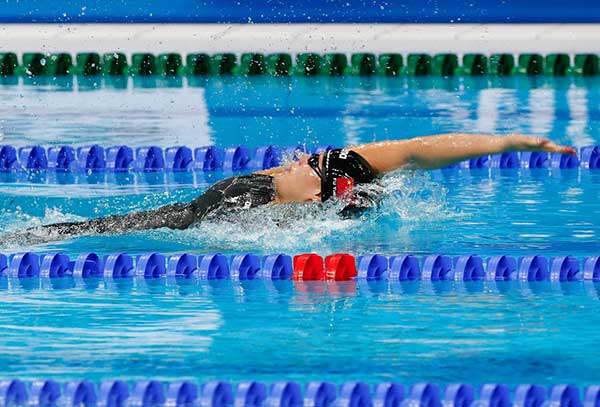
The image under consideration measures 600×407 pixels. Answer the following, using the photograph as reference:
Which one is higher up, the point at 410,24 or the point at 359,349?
the point at 410,24

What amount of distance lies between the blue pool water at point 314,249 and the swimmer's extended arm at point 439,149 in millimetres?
243

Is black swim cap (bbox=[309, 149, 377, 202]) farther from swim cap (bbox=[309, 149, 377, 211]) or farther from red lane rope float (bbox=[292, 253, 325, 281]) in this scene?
red lane rope float (bbox=[292, 253, 325, 281])

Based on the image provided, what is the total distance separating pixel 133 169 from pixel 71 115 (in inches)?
69.3

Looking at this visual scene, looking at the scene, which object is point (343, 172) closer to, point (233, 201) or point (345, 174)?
point (345, 174)

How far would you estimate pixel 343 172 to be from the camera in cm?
574

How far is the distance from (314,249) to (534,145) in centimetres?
107

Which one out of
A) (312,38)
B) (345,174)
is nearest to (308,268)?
(345,174)

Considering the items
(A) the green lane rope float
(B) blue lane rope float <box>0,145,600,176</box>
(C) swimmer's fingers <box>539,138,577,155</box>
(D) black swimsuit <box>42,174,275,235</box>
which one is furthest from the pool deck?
(C) swimmer's fingers <box>539,138,577,155</box>

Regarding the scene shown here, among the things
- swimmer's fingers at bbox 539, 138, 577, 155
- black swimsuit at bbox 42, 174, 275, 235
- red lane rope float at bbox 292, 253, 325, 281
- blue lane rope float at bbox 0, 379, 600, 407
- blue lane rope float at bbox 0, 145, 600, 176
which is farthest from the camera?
blue lane rope float at bbox 0, 145, 600, 176

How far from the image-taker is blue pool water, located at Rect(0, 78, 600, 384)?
13.9ft

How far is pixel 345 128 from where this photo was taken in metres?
8.93

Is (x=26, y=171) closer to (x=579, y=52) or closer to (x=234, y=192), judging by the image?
(x=234, y=192)

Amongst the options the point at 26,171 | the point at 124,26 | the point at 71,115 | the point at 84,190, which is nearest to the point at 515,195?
the point at 84,190

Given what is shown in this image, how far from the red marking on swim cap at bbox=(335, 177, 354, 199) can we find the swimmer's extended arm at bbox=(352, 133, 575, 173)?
4.9 inches
